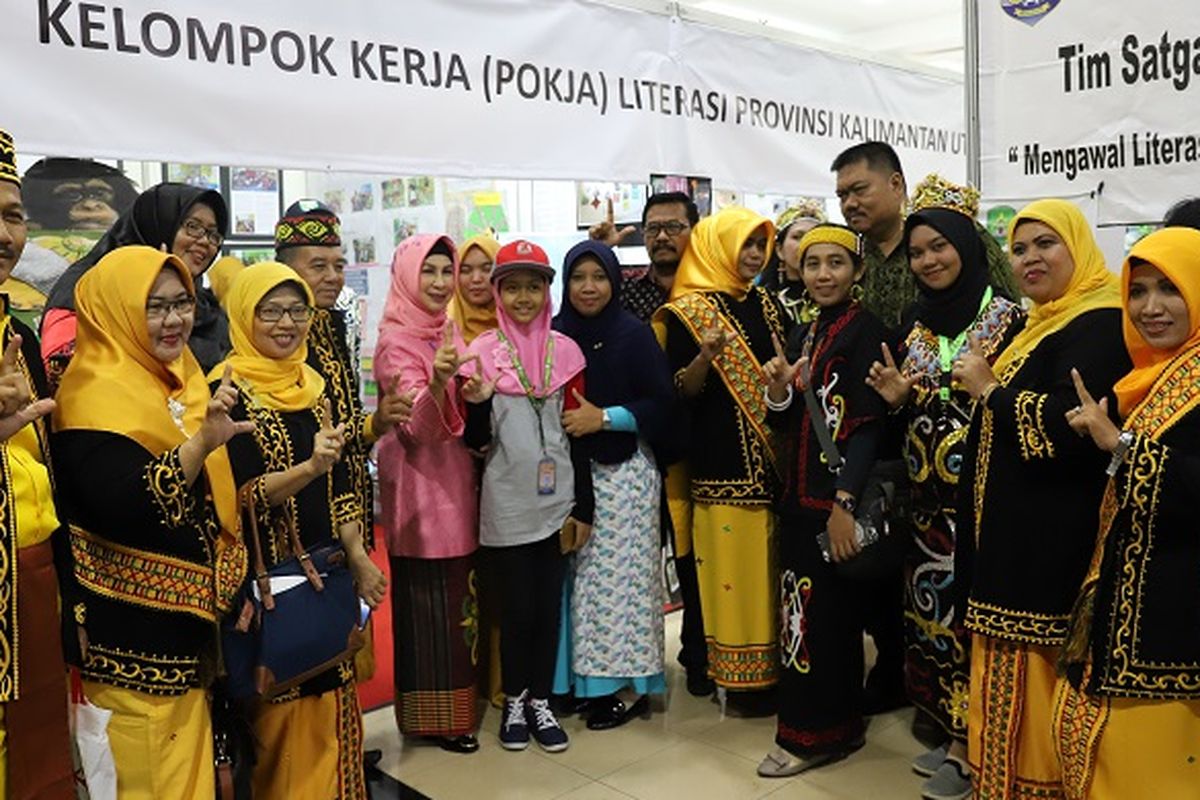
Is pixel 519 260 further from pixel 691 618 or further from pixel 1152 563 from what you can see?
pixel 1152 563

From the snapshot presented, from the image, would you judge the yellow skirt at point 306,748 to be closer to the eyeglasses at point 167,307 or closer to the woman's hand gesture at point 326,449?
the woman's hand gesture at point 326,449

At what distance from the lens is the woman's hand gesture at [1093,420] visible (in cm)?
183

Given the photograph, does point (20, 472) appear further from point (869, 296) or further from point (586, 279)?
point (869, 296)

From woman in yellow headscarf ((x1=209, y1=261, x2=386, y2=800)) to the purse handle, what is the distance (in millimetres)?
10

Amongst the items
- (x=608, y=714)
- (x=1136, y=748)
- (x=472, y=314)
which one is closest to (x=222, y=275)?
(x=472, y=314)

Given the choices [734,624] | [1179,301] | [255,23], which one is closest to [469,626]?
[734,624]

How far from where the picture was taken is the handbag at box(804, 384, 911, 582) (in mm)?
A: 2641

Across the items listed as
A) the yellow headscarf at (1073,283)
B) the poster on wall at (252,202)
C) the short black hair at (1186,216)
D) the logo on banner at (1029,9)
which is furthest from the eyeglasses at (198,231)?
the poster on wall at (252,202)

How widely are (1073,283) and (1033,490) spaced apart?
459 millimetres

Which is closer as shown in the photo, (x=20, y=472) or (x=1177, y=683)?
(x=20, y=472)

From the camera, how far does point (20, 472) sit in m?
1.61

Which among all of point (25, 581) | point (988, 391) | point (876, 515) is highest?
point (988, 391)

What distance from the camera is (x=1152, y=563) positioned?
72.1 inches

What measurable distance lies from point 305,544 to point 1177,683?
171 centimetres
